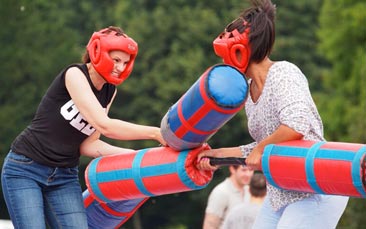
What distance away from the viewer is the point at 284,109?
6.20 meters

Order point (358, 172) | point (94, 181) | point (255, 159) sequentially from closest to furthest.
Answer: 1. point (358, 172)
2. point (255, 159)
3. point (94, 181)

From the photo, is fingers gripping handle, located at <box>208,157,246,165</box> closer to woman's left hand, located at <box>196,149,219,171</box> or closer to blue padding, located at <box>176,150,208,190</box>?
woman's left hand, located at <box>196,149,219,171</box>

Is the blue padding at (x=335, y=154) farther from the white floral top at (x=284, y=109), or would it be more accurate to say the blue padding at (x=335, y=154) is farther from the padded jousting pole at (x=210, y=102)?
the padded jousting pole at (x=210, y=102)

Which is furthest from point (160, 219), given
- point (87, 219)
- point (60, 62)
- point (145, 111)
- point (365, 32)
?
point (87, 219)

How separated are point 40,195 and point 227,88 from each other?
142 cm

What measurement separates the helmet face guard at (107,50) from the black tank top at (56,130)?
0.10 metres

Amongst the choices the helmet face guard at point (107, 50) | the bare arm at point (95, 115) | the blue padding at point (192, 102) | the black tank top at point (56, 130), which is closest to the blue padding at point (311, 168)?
the blue padding at point (192, 102)

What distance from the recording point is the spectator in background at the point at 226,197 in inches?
408

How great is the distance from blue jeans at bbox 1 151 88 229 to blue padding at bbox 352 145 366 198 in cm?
182

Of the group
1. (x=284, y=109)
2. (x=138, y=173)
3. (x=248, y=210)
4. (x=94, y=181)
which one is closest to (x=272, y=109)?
(x=284, y=109)

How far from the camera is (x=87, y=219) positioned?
760 cm

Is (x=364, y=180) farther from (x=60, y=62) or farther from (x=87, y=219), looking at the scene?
(x=60, y=62)

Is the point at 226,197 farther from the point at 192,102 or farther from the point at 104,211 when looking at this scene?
the point at 192,102

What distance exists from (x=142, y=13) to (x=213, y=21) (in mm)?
4830
